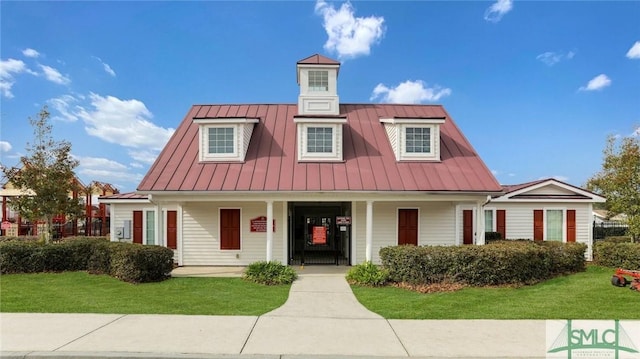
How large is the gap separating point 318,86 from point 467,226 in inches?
361

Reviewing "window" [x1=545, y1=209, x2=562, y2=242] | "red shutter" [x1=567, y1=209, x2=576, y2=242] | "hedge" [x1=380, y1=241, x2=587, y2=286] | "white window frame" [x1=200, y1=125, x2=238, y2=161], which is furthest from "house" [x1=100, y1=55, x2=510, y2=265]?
"red shutter" [x1=567, y1=209, x2=576, y2=242]

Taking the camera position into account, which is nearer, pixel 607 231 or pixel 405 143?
pixel 405 143

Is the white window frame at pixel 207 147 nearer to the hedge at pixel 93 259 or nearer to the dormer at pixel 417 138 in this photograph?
the hedge at pixel 93 259

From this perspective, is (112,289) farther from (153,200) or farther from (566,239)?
(566,239)

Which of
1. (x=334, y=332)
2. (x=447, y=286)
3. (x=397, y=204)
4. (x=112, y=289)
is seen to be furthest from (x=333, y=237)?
(x=334, y=332)

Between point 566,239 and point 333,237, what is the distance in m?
10.6

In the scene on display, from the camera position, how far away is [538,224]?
17844 mm

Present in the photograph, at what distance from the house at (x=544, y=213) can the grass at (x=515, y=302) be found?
6682 mm

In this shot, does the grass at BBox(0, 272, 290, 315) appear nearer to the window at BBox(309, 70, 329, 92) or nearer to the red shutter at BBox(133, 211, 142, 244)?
the red shutter at BBox(133, 211, 142, 244)

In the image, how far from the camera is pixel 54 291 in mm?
10062

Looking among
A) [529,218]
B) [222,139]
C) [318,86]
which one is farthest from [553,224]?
[222,139]

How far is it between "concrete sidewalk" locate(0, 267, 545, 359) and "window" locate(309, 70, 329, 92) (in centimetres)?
1076

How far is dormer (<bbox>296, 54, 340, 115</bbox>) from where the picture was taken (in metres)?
16.6

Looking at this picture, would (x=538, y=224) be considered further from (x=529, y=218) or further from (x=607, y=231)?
(x=607, y=231)
